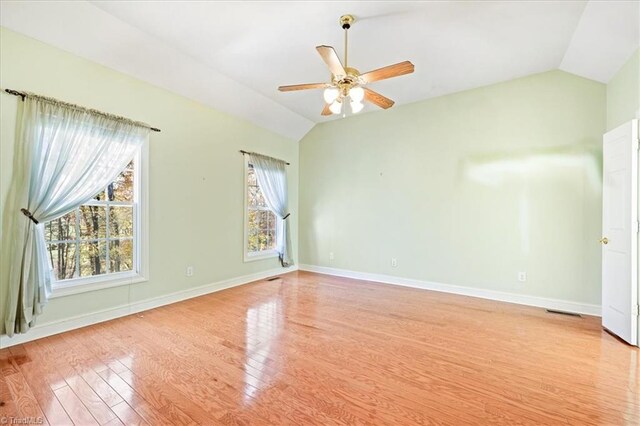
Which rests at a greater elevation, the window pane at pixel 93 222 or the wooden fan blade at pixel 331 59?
the wooden fan blade at pixel 331 59

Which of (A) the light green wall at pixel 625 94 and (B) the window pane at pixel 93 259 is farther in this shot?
(B) the window pane at pixel 93 259

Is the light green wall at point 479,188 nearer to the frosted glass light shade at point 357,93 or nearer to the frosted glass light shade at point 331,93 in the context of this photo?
the frosted glass light shade at point 357,93

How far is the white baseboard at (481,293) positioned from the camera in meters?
3.49

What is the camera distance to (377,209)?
5020 millimetres

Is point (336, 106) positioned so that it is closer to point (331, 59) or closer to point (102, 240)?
point (331, 59)

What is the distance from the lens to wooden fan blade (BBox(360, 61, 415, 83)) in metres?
2.26

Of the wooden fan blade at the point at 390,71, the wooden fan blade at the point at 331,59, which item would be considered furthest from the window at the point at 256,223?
the wooden fan blade at the point at 390,71

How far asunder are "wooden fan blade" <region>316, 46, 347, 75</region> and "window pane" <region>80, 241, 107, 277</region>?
10.3 feet

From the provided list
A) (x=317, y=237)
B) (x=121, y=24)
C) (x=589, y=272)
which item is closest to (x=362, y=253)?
(x=317, y=237)

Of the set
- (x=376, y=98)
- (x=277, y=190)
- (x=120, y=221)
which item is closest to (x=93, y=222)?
(x=120, y=221)

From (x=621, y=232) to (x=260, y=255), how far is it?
477cm

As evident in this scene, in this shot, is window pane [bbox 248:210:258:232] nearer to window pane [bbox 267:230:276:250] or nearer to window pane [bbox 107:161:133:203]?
window pane [bbox 267:230:276:250]

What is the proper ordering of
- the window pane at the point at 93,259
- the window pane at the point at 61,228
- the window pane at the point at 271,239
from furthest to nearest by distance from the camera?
the window pane at the point at 271,239, the window pane at the point at 93,259, the window pane at the point at 61,228

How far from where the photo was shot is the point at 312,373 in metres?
2.13
